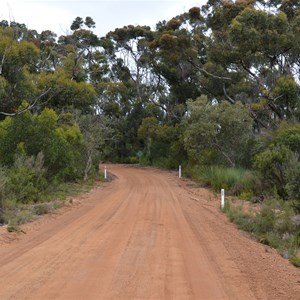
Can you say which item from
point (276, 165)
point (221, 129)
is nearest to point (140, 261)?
point (276, 165)

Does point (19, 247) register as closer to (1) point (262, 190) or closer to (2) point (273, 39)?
(1) point (262, 190)

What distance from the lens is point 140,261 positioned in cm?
912

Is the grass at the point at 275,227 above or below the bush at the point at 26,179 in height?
below

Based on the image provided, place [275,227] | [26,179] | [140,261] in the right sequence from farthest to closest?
[26,179] → [275,227] → [140,261]

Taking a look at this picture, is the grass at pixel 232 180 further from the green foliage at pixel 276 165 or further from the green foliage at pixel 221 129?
the green foliage at pixel 221 129

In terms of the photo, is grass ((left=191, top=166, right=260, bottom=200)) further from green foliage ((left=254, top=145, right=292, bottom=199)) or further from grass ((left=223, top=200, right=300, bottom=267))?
grass ((left=223, top=200, right=300, bottom=267))

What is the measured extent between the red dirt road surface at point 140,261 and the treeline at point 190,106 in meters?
3.37

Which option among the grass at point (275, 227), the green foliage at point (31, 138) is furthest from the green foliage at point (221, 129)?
the grass at point (275, 227)

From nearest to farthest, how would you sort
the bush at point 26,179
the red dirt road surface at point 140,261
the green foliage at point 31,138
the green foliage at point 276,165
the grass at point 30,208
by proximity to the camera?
the red dirt road surface at point 140,261
the grass at point 30,208
the bush at point 26,179
the green foliage at point 276,165
the green foliage at point 31,138

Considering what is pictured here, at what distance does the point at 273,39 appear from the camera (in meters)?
30.0

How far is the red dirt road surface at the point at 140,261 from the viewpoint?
7.16 meters

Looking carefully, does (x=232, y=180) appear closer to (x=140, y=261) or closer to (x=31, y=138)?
(x=31, y=138)

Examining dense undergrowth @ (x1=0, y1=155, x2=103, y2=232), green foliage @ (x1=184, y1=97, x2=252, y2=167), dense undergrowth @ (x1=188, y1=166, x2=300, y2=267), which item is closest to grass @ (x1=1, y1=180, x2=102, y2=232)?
dense undergrowth @ (x1=0, y1=155, x2=103, y2=232)

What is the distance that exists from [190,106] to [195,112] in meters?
1.19
